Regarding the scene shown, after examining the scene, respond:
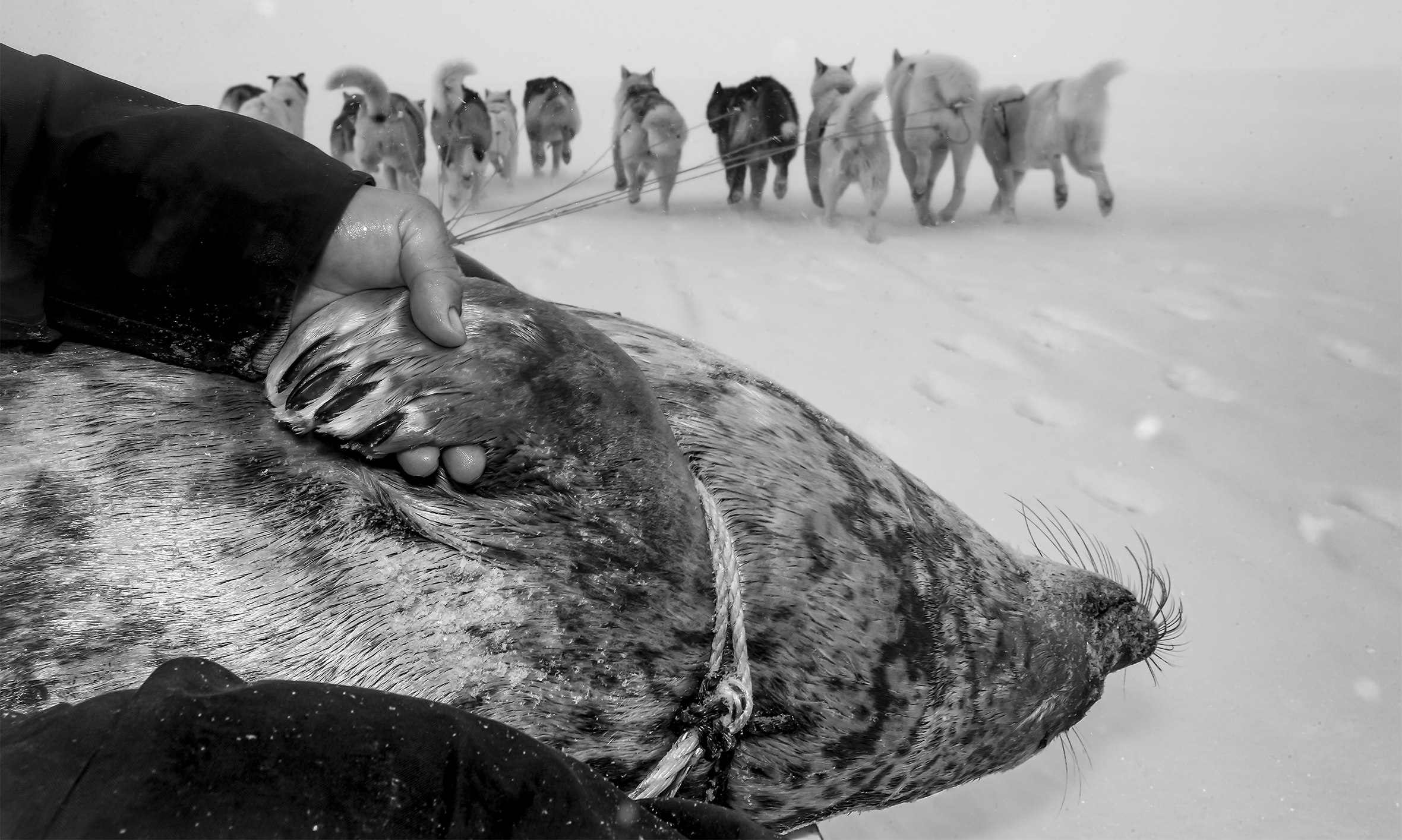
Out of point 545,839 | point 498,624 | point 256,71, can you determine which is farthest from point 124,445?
point 256,71

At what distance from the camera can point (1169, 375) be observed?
3.56 meters

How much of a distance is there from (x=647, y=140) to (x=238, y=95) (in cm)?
221

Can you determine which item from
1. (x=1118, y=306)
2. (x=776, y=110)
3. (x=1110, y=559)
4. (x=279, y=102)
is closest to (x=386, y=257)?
(x=1110, y=559)

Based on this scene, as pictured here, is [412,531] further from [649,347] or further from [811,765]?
[811,765]

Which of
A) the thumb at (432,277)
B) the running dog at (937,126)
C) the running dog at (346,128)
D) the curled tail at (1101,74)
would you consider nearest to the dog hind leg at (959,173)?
the running dog at (937,126)

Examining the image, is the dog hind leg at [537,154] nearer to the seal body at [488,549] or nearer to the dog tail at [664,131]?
the dog tail at [664,131]

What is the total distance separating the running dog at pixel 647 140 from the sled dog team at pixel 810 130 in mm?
10

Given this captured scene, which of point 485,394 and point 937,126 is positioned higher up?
point 937,126

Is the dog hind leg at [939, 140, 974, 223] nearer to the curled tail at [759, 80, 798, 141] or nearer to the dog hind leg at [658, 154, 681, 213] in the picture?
the curled tail at [759, 80, 798, 141]

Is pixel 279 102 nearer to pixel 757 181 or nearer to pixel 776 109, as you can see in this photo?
pixel 757 181

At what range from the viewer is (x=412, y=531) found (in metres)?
1.00

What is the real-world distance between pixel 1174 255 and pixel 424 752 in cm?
464

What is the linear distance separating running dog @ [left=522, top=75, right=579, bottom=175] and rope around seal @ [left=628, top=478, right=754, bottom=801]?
5.38 m

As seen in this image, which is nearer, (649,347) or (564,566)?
(564,566)
